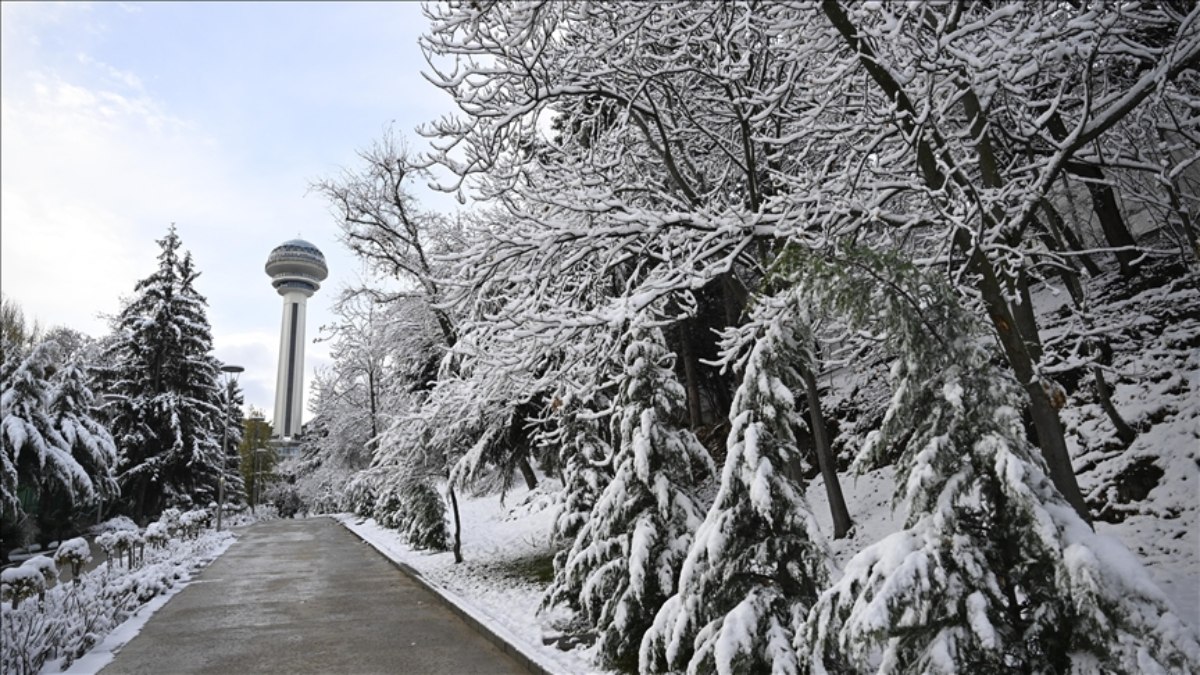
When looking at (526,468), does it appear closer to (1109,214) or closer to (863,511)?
(863,511)

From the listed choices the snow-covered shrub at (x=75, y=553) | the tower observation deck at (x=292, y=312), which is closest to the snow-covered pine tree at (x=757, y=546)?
the snow-covered shrub at (x=75, y=553)

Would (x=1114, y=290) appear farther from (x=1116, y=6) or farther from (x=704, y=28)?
(x=704, y=28)

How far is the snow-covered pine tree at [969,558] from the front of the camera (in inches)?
124

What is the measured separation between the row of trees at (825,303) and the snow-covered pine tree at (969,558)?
Result: 15 millimetres

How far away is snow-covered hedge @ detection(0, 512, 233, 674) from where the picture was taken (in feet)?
23.1

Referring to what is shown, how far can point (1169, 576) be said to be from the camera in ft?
20.9

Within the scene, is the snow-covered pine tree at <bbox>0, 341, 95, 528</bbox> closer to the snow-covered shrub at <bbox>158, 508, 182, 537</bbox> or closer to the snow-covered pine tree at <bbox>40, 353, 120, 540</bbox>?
the snow-covered pine tree at <bbox>40, 353, 120, 540</bbox>

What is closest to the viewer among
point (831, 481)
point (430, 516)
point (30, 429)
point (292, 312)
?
point (831, 481)

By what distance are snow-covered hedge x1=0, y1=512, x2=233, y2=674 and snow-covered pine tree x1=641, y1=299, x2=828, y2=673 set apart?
6.43 meters

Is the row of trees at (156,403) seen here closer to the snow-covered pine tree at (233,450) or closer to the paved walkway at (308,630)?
the snow-covered pine tree at (233,450)

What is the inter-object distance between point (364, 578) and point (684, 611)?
37.3ft

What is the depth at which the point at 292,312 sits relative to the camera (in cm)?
10825

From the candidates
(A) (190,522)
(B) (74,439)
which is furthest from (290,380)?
(B) (74,439)

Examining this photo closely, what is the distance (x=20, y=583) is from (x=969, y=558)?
936 cm
